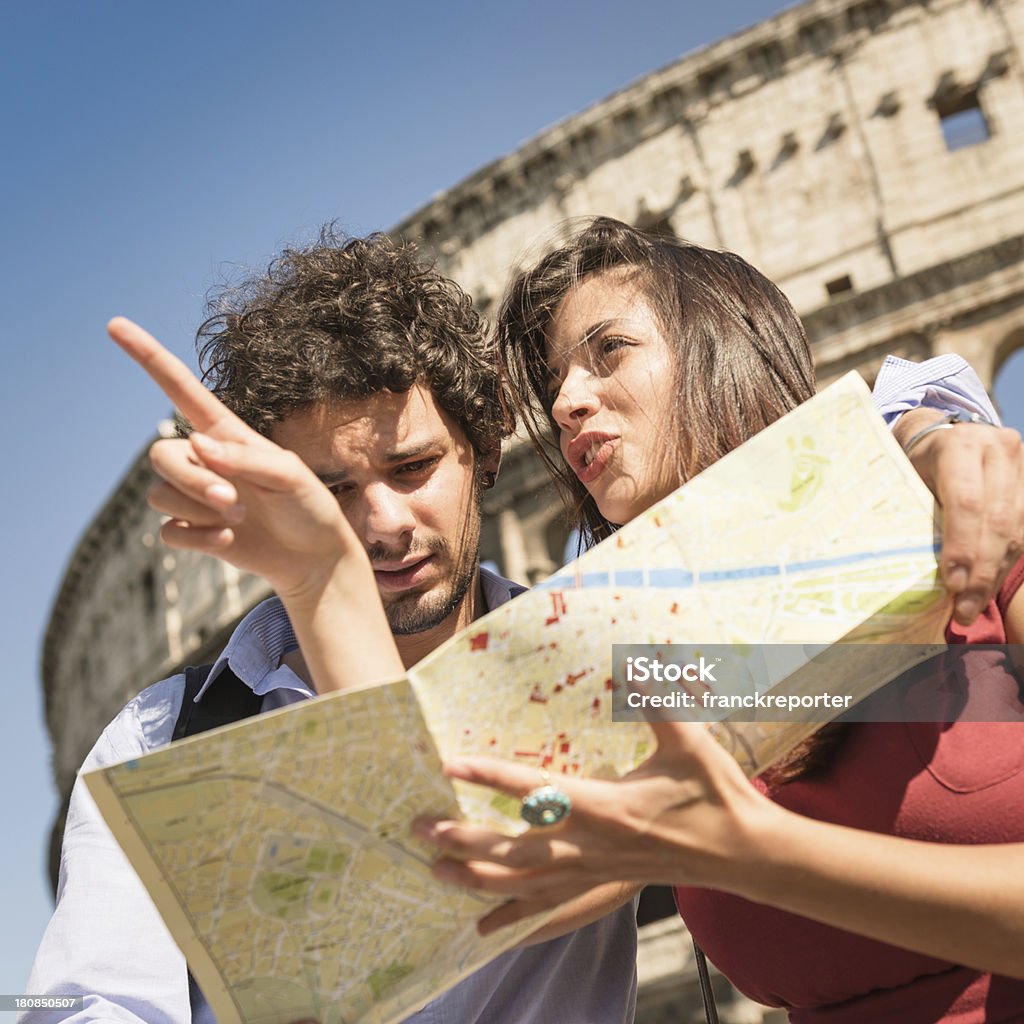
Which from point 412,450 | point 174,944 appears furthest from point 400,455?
point 174,944

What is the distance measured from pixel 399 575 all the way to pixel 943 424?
3.97ft

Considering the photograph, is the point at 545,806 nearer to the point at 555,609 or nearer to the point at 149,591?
the point at 555,609

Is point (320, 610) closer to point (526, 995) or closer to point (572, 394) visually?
point (572, 394)

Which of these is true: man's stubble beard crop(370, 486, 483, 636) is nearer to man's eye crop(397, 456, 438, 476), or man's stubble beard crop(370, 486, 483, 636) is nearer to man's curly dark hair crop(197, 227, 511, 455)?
man's eye crop(397, 456, 438, 476)

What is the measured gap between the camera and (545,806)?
48.4 inches

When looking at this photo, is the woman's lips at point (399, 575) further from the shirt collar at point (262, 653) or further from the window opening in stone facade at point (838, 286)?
the window opening in stone facade at point (838, 286)

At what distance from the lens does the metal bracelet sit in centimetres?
164

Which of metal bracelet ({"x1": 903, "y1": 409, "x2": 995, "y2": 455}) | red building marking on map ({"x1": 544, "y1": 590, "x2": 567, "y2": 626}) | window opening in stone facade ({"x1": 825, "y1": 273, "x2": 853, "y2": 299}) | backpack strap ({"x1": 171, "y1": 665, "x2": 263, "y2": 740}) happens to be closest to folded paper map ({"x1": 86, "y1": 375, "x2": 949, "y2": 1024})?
red building marking on map ({"x1": 544, "y1": 590, "x2": 567, "y2": 626})

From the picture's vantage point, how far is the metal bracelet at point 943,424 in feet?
5.37

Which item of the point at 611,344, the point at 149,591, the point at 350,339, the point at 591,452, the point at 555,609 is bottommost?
the point at 149,591

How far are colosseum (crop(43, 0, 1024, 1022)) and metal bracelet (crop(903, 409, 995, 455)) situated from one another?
11.8m

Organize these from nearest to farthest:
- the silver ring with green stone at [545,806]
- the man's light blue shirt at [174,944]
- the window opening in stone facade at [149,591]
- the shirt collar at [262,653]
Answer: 1. the silver ring with green stone at [545,806]
2. the man's light blue shirt at [174,944]
3. the shirt collar at [262,653]
4. the window opening in stone facade at [149,591]

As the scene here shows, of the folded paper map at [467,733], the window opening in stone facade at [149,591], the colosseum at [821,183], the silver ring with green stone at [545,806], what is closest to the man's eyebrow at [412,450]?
the folded paper map at [467,733]

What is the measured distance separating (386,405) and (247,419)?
0.31 m
